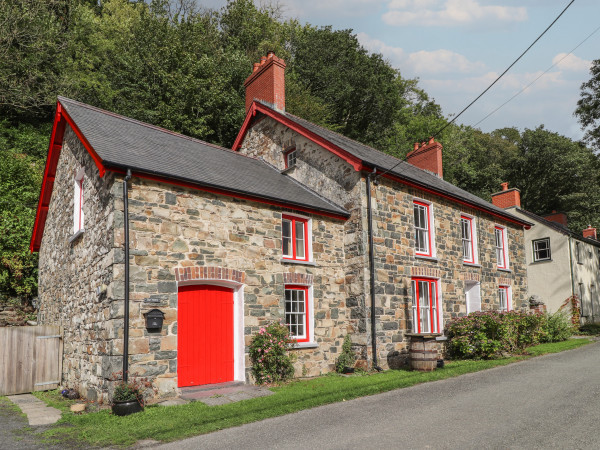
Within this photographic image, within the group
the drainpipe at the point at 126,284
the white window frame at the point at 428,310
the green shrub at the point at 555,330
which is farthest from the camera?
the green shrub at the point at 555,330

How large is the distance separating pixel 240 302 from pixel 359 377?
361cm

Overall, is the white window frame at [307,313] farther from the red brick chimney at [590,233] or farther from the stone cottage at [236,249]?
the red brick chimney at [590,233]

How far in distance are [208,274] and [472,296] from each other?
11224 mm

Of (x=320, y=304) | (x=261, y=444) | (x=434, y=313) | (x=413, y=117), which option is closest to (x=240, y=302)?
(x=320, y=304)

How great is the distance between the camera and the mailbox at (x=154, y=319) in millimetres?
9180

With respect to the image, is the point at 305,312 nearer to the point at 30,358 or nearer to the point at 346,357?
the point at 346,357

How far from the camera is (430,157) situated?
853 inches

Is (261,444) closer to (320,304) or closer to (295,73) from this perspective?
(320,304)

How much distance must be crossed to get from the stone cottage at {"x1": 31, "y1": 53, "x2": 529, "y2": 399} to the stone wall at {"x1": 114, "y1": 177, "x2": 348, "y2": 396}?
0.03 m

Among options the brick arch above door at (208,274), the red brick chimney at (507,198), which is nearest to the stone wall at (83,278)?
the brick arch above door at (208,274)

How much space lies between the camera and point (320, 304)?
41.6 ft

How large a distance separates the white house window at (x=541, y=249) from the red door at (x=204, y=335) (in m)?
23.3

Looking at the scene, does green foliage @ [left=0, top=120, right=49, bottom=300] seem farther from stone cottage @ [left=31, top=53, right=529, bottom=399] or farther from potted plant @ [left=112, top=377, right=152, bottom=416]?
potted plant @ [left=112, top=377, right=152, bottom=416]

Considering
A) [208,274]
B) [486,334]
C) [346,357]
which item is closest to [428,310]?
[486,334]
